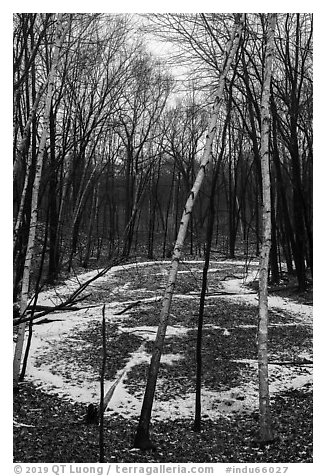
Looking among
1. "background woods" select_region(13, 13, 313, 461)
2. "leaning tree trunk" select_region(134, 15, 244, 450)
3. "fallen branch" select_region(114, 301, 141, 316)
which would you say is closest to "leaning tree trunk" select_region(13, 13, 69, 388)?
"background woods" select_region(13, 13, 313, 461)

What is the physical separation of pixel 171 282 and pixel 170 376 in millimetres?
1999

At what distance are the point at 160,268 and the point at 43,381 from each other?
192 inches

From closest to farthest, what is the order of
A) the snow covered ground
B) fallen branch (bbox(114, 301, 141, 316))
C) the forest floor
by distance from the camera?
the forest floor
the snow covered ground
fallen branch (bbox(114, 301, 141, 316))

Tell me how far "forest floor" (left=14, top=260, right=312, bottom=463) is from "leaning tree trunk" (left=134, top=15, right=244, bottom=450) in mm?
224

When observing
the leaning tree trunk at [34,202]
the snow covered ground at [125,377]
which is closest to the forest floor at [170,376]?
the snow covered ground at [125,377]

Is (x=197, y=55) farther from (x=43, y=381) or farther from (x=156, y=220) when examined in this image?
(x=156, y=220)

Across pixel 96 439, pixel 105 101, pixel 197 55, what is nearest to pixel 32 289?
pixel 96 439

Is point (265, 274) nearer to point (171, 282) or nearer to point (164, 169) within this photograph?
point (171, 282)

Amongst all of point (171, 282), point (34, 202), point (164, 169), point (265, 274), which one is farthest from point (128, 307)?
point (164, 169)

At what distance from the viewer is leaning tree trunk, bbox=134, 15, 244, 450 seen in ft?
13.1

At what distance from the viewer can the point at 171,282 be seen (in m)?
4.29

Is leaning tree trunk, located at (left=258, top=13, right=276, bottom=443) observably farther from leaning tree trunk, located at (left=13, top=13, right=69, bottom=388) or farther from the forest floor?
leaning tree trunk, located at (left=13, top=13, right=69, bottom=388)

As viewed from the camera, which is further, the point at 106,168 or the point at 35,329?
the point at 106,168
